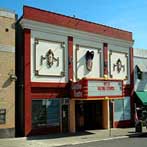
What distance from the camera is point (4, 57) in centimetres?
2478

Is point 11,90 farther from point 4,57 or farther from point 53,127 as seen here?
point 53,127

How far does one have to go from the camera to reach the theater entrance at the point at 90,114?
30172mm

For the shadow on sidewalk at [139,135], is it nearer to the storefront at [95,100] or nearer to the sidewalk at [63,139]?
the sidewalk at [63,139]

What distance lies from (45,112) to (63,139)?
329 cm

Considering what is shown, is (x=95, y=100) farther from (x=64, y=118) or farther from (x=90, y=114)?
(x=64, y=118)

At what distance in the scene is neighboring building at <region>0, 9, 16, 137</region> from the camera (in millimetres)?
24500

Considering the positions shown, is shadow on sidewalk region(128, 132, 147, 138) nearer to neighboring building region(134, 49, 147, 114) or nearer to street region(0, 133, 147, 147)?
street region(0, 133, 147, 147)

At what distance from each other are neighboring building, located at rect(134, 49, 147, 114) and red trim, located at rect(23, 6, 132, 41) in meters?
2.20

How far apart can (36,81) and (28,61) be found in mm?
1615

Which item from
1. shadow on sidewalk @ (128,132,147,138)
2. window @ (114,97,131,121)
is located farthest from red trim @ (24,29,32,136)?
window @ (114,97,131,121)

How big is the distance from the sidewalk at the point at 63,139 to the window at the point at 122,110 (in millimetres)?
3450

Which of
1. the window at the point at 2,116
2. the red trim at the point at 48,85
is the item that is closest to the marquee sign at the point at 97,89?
the red trim at the point at 48,85

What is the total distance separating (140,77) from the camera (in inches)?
1374


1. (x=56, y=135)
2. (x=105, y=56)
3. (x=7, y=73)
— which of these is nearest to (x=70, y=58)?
(x=105, y=56)
